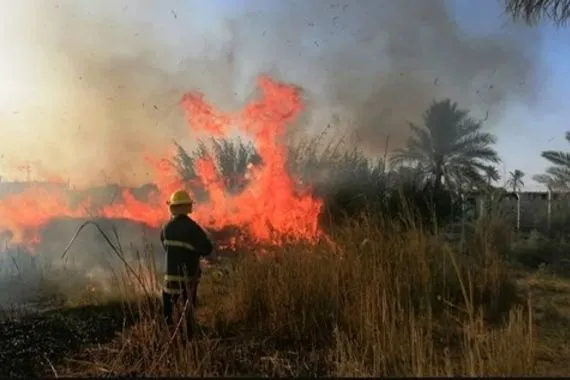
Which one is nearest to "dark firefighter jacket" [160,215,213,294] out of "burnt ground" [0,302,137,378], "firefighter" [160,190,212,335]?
"firefighter" [160,190,212,335]

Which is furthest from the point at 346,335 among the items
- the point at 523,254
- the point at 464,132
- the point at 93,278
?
the point at 464,132

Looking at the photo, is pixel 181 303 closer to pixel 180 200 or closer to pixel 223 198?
pixel 180 200

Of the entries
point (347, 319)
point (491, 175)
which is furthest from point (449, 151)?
point (347, 319)

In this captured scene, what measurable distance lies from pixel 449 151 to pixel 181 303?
18614 millimetres

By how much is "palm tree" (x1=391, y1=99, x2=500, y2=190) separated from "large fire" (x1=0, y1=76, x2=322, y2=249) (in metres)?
7.93

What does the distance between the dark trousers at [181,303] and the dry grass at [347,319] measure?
0.21 metres

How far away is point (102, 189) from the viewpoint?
53.5 ft

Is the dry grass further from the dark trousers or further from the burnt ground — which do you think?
the burnt ground

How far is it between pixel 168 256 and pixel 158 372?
6.67 ft

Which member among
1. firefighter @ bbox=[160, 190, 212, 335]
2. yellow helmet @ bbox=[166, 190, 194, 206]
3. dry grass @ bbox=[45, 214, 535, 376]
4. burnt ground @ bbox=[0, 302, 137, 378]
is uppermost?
yellow helmet @ bbox=[166, 190, 194, 206]

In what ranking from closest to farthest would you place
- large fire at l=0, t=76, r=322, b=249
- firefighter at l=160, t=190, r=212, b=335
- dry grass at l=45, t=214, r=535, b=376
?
dry grass at l=45, t=214, r=535, b=376
firefighter at l=160, t=190, r=212, b=335
large fire at l=0, t=76, r=322, b=249

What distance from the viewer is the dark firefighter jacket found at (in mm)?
7461

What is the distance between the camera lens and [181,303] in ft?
23.0

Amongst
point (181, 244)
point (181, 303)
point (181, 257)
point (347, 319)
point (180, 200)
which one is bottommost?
point (347, 319)
